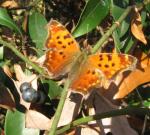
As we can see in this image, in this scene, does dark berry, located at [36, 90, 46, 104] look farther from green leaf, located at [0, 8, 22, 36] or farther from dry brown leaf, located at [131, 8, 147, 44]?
dry brown leaf, located at [131, 8, 147, 44]

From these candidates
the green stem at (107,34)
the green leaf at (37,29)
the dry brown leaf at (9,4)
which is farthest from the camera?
the dry brown leaf at (9,4)

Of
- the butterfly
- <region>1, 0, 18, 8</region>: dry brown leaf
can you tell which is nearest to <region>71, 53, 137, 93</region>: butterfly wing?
the butterfly

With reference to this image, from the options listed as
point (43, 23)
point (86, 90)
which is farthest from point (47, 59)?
point (43, 23)

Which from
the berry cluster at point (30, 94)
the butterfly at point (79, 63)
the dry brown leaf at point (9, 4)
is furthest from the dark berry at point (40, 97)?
the dry brown leaf at point (9, 4)

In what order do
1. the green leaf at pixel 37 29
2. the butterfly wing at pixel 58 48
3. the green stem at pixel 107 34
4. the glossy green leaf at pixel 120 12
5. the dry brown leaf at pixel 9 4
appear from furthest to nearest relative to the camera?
1. the dry brown leaf at pixel 9 4
2. the green leaf at pixel 37 29
3. the glossy green leaf at pixel 120 12
4. the butterfly wing at pixel 58 48
5. the green stem at pixel 107 34

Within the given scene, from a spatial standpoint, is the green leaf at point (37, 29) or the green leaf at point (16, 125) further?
the green leaf at point (37, 29)

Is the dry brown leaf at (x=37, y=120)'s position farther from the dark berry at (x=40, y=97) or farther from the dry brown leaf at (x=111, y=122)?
the dry brown leaf at (x=111, y=122)

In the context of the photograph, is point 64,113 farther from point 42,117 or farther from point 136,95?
point 136,95

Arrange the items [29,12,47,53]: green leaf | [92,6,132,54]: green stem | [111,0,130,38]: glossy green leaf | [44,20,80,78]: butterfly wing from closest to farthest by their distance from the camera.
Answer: [92,6,132,54]: green stem
[44,20,80,78]: butterfly wing
[111,0,130,38]: glossy green leaf
[29,12,47,53]: green leaf
